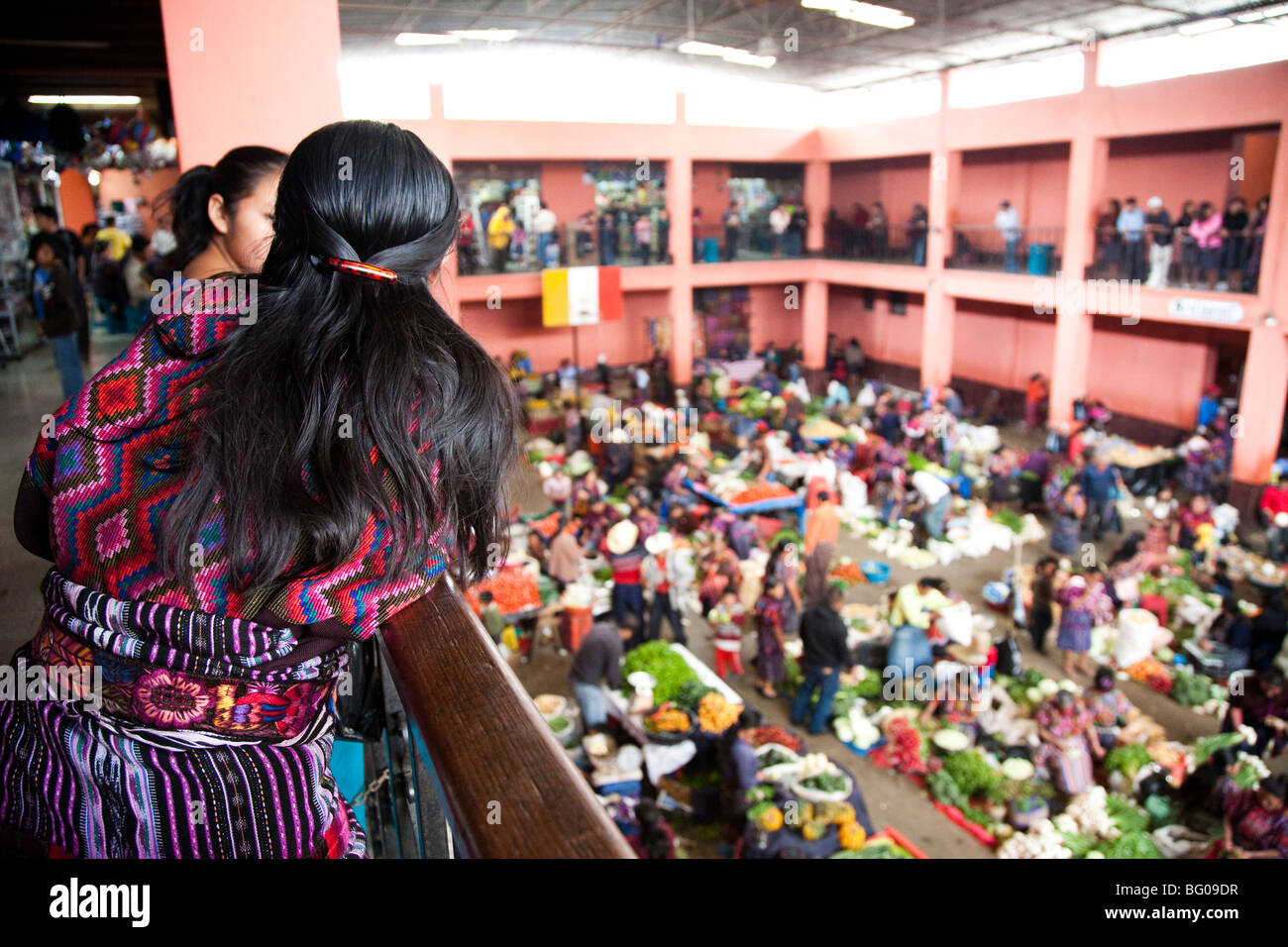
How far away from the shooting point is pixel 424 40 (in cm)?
1304

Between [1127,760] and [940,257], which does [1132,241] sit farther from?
[1127,760]

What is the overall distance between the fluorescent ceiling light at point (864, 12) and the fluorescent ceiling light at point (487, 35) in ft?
13.7

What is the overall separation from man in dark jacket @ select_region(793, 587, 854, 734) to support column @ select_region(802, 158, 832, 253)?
513 inches

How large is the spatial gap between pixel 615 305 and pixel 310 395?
15017 mm

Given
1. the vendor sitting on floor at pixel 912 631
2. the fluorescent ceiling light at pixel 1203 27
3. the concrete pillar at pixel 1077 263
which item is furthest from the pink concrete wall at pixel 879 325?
the vendor sitting on floor at pixel 912 631

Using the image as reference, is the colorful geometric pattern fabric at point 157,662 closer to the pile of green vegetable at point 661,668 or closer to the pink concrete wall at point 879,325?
the pile of green vegetable at point 661,668

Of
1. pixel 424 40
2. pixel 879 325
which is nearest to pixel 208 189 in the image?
pixel 424 40

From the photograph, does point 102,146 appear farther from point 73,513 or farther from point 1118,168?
point 1118,168

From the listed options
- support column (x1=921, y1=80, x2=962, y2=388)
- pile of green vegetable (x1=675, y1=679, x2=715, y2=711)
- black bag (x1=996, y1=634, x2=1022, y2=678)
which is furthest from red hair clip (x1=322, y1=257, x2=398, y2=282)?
support column (x1=921, y1=80, x2=962, y2=388)

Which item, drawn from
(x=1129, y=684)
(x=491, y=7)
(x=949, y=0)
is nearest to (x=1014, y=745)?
(x=1129, y=684)

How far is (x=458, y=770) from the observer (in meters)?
0.85

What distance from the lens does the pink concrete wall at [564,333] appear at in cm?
1727

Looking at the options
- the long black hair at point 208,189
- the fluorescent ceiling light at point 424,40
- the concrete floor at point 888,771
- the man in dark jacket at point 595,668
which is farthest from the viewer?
the fluorescent ceiling light at point 424,40

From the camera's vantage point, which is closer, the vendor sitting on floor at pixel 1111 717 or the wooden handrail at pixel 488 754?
the wooden handrail at pixel 488 754
